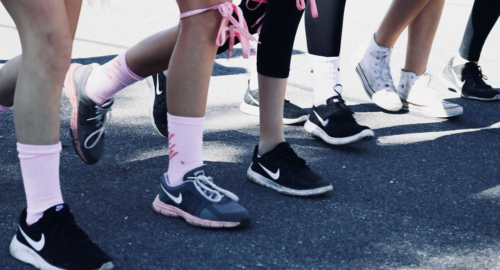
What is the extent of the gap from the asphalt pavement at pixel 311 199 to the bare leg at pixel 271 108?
0.17 metres

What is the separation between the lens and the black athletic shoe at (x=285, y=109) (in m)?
2.91

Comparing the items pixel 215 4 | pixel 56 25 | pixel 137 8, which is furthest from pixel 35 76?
pixel 137 8

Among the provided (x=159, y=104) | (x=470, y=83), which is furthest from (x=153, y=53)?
(x=470, y=83)

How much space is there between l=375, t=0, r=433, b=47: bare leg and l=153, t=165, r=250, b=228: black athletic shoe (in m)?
1.51

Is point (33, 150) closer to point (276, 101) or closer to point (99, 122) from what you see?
point (99, 122)

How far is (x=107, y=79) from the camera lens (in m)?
2.19

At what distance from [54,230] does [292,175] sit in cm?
82

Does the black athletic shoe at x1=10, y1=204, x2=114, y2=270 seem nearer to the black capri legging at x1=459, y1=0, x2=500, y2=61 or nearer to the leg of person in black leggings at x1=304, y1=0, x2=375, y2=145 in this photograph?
the leg of person in black leggings at x1=304, y1=0, x2=375, y2=145

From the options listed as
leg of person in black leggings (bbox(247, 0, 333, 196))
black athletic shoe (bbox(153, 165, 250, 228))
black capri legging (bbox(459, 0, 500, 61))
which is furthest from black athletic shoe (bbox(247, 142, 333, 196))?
black capri legging (bbox(459, 0, 500, 61))

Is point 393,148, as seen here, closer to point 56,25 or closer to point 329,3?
point 329,3

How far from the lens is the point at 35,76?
4.95ft

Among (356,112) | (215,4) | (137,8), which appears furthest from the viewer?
(137,8)

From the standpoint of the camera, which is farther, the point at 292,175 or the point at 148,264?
the point at 292,175

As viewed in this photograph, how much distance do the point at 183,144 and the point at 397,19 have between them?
158 centimetres
